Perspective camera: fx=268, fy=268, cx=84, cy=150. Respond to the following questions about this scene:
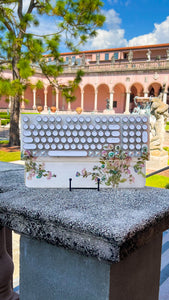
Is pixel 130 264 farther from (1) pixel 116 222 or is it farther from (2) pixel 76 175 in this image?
(2) pixel 76 175

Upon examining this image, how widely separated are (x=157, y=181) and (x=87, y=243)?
695cm

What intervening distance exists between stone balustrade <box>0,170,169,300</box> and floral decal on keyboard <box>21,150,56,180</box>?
15 centimetres

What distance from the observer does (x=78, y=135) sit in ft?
4.04

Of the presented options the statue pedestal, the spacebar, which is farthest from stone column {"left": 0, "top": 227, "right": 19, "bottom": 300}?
the statue pedestal

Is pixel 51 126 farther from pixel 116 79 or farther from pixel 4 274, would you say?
pixel 116 79

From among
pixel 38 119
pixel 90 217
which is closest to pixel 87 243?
pixel 90 217

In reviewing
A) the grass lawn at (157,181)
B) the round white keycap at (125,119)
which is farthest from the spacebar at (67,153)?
the grass lawn at (157,181)

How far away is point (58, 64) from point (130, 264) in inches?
417

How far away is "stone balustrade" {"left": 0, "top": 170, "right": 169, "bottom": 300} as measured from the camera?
0.76 metres

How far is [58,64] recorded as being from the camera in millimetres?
10680

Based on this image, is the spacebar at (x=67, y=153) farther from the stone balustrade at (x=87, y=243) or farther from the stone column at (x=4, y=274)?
the stone column at (x=4, y=274)

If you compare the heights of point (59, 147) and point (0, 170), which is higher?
point (59, 147)

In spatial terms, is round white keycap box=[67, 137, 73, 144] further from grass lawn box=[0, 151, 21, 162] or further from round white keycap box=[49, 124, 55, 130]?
grass lawn box=[0, 151, 21, 162]

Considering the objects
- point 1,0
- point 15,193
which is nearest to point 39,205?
point 15,193
